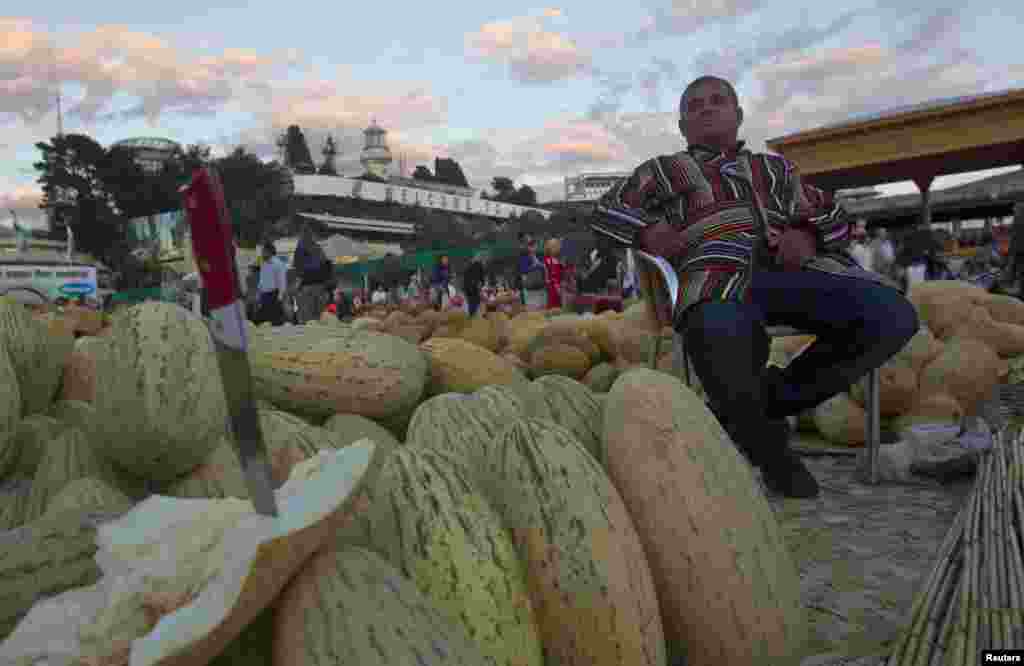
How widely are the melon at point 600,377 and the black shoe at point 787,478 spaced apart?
1437 millimetres

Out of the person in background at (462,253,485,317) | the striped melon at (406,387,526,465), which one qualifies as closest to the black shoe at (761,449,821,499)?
the striped melon at (406,387,526,465)

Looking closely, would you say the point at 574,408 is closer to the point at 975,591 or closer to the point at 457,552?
the point at 457,552

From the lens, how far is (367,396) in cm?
230

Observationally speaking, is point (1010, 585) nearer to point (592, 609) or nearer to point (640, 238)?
point (592, 609)

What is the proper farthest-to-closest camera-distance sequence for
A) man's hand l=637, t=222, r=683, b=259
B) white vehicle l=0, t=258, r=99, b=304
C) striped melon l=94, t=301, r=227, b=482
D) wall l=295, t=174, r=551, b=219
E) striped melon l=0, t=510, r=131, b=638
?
wall l=295, t=174, r=551, b=219, white vehicle l=0, t=258, r=99, b=304, man's hand l=637, t=222, r=683, b=259, striped melon l=94, t=301, r=227, b=482, striped melon l=0, t=510, r=131, b=638

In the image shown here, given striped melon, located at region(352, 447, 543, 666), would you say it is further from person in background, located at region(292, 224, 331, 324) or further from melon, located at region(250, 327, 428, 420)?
person in background, located at region(292, 224, 331, 324)

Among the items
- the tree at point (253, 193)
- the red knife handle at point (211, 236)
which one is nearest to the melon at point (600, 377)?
the red knife handle at point (211, 236)

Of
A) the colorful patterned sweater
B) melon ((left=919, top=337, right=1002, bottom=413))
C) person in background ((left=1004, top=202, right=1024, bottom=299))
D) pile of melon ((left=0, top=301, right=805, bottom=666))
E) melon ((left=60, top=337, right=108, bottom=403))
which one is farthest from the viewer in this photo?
person in background ((left=1004, top=202, right=1024, bottom=299))

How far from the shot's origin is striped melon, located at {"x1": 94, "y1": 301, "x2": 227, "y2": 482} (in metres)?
1.62

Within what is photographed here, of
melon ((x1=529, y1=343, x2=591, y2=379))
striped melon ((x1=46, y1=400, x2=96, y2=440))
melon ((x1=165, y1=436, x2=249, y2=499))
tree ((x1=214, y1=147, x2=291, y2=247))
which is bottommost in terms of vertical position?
melon ((x1=529, y1=343, x2=591, y2=379))

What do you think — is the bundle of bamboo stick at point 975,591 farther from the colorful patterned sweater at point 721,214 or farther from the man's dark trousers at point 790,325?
the colorful patterned sweater at point 721,214

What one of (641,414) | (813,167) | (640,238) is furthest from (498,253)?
(641,414)

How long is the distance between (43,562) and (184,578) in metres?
0.27

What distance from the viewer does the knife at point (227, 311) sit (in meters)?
0.83
